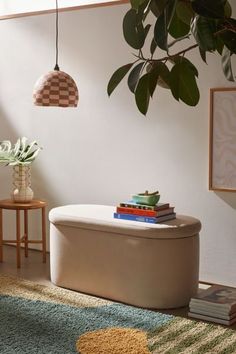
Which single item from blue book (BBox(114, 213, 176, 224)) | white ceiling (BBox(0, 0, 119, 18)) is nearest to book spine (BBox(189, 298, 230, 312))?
blue book (BBox(114, 213, 176, 224))

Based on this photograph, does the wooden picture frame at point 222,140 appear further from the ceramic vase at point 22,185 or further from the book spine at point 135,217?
the ceramic vase at point 22,185

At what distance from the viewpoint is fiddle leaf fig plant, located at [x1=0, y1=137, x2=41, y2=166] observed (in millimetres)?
5031

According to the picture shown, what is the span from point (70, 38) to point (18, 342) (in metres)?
2.83

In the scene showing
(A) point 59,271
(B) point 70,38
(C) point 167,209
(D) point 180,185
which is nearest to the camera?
(C) point 167,209

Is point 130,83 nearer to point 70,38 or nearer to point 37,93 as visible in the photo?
point 37,93

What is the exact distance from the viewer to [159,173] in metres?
4.79

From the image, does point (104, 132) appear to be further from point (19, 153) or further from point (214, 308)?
point (214, 308)

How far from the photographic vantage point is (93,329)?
11.6ft

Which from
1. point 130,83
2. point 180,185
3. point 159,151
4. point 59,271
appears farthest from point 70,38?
point 130,83

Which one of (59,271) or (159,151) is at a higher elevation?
(159,151)

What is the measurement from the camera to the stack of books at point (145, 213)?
158 inches

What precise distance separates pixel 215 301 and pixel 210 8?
3352 mm

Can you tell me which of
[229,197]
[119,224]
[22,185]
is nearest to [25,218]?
[22,185]

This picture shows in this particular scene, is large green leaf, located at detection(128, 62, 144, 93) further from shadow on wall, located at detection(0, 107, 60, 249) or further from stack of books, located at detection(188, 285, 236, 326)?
shadow on wall, located at detection(0, 107, 60, 249)
